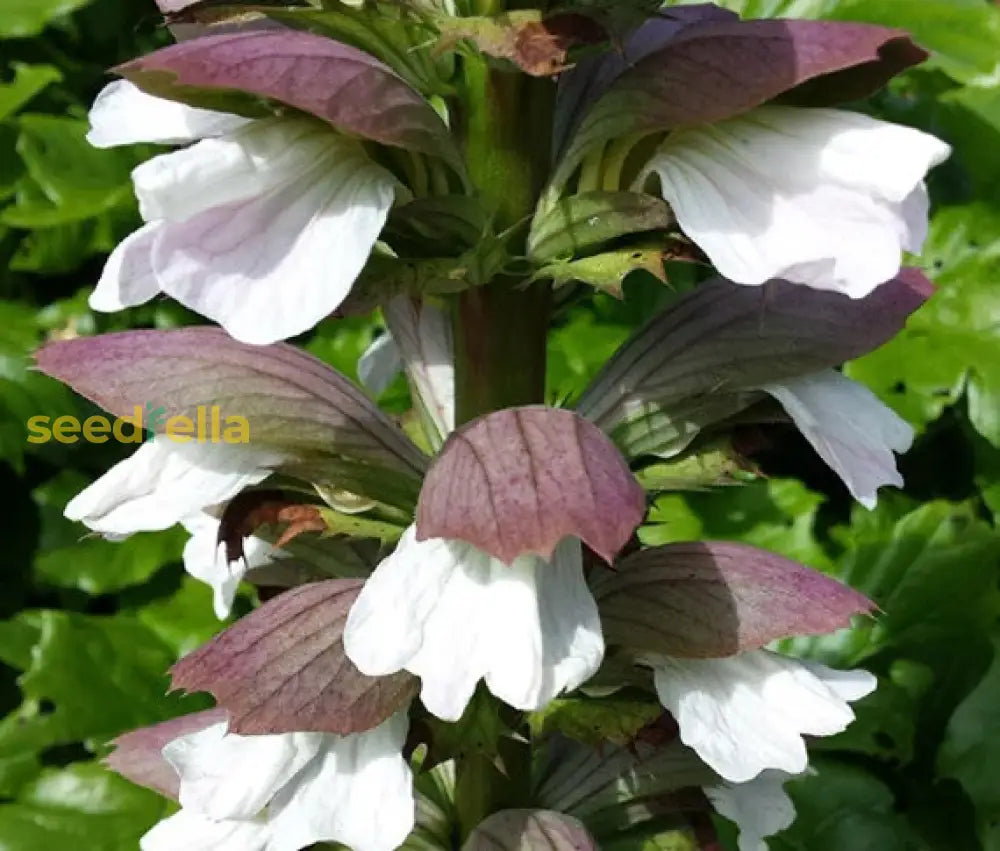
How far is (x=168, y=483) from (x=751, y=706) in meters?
0.41

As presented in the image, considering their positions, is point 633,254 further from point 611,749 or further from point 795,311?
point 611,749

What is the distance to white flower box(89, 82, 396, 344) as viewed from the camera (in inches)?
25.9

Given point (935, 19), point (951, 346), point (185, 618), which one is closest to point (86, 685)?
point (185, 618)

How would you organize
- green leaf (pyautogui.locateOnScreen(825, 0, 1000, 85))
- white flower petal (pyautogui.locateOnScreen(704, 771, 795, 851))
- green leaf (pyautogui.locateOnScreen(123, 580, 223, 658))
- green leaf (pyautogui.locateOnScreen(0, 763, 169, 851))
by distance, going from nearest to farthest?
white flower petal (pyautogui.locateOnScreen(704, 771, 795, 851)) < green leaf (pyautogui.locateOnScreen(0, 763, 169, 851)) < green leaf (pyautogui.locateOnScreen(123, 580, 223, 658)) < green leaf (pyautogui.locateOnScreen(825, 0, 1000, 85))

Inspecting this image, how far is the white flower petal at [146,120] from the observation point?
744 mm

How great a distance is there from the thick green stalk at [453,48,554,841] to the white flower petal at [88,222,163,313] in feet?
0.66

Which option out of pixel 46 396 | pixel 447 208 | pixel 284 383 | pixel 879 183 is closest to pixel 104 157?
pixel 46 396

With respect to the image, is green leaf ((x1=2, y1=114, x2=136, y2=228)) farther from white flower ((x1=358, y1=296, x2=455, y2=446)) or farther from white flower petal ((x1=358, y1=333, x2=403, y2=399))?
white flower ((x1=358, y1=296, x2=455, y2=446))

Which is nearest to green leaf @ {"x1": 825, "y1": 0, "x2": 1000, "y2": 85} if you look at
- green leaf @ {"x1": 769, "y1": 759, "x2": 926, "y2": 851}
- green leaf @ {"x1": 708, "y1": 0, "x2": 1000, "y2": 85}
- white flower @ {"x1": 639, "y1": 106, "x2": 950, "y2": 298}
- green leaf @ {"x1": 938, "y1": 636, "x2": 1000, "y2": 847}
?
green leaf @ {"x1": 708, "y1": 0, "x2": 1000, "y2": 85}

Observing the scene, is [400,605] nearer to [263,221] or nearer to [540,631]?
[540,631]

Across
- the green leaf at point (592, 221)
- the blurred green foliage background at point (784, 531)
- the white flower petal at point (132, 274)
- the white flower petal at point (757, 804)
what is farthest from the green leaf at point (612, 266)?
the blurred green foliage background at point (784, 531)

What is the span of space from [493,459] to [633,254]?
144 millimetres

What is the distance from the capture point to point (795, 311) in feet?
2.91

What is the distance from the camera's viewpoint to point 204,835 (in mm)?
906
